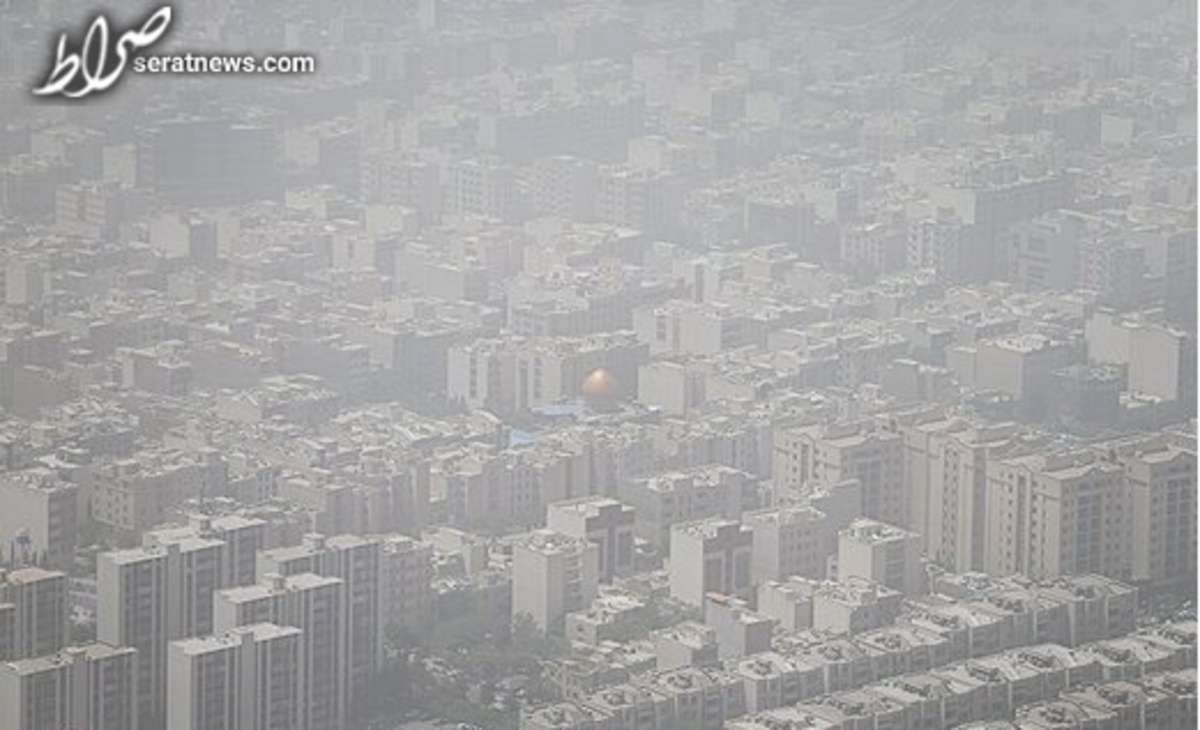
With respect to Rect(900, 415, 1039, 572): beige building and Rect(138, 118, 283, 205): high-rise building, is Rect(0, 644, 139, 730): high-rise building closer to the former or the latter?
Rect(138, 118, 283, 205): high-rise building

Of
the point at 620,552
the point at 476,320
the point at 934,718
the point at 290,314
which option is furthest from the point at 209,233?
the point at 934,718

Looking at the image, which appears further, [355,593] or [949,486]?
[949,486]

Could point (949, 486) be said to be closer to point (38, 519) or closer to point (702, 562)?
point (702, 562)

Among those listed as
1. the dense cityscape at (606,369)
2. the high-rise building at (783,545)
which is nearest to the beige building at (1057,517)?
the dense cityscape at (606,369)

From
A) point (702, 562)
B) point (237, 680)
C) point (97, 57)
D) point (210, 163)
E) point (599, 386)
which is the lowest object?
point (237, 680)

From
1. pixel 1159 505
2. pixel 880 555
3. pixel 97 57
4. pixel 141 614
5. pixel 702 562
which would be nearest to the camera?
pixel 97 57

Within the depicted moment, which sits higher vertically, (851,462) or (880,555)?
(851,462)

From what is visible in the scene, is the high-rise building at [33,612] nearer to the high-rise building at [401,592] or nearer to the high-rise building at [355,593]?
the high-rise building at [355,593]

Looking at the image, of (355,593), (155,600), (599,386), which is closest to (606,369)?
(599,386)

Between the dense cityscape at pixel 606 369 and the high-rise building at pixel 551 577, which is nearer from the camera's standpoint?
the dense cityscape at pixel 606 369
